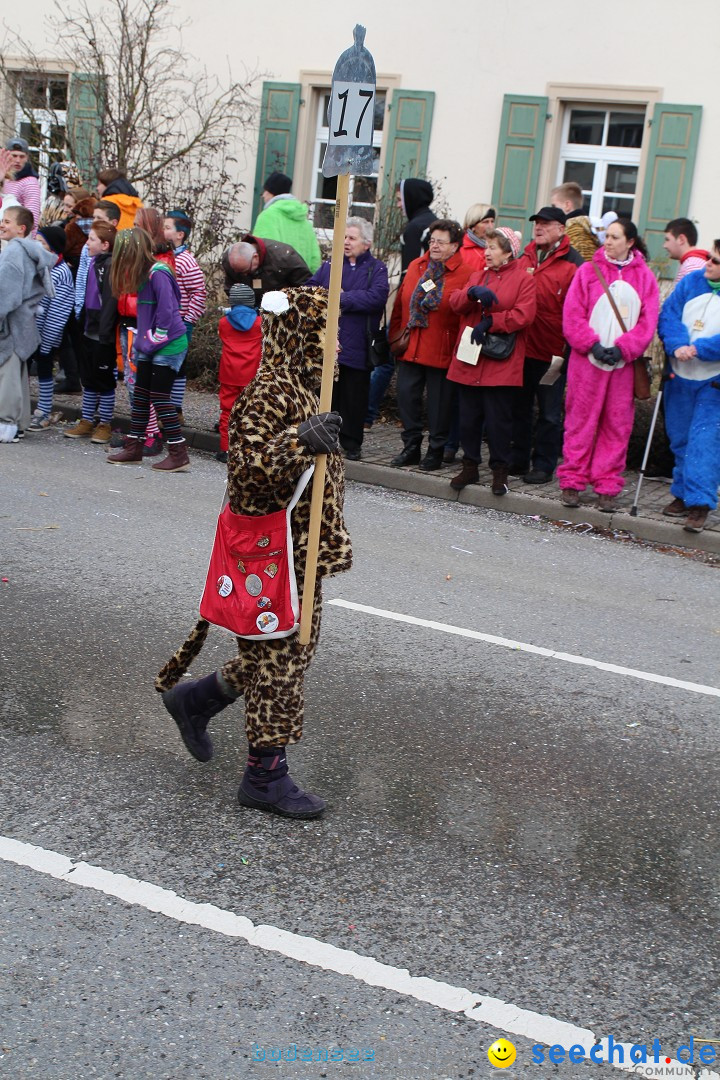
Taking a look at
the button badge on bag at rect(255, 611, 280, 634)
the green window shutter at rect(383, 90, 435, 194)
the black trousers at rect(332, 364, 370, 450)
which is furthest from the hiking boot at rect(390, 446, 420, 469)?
the green window shutter at rect(383, 90, 435, 194)

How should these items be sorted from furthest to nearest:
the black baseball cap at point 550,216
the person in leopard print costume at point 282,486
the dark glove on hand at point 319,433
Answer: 1. the black baseball cap at point 550,216
2. the person in leopard print costume at point 282,486
3. the dark glove on hand at point 319,433

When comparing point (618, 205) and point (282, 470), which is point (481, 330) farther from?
point (618, 205)

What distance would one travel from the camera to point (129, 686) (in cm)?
544

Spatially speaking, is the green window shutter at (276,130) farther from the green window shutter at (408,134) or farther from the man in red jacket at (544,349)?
the man in red jacket at (544,349)

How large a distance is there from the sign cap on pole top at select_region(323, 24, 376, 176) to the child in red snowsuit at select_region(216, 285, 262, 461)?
5.64m

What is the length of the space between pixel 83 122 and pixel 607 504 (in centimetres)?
1187

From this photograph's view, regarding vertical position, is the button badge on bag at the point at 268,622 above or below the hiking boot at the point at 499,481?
above

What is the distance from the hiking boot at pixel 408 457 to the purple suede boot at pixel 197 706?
6.26m

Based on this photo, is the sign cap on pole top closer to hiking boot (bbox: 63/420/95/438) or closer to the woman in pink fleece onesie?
the woman in pink fleece onesie

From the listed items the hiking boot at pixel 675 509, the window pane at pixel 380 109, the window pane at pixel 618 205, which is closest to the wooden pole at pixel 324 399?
the hiking boot at pixel 675 509

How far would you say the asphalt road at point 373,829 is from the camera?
10.5 feet

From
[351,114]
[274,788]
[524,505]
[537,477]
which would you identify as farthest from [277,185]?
[274,788]

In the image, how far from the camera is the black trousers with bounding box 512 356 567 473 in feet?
33.8

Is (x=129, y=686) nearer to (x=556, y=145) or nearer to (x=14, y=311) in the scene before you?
(x=14, y=311)
